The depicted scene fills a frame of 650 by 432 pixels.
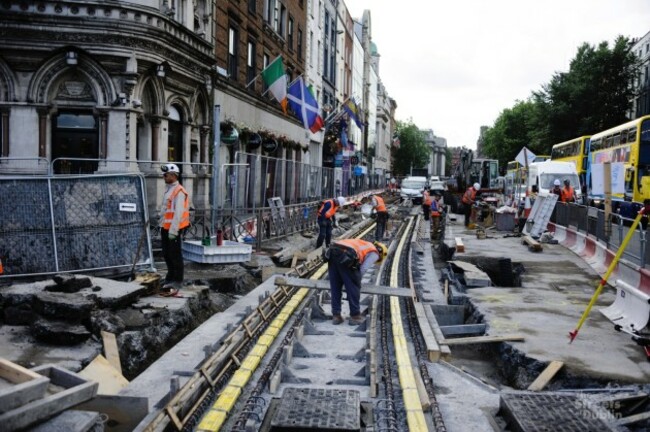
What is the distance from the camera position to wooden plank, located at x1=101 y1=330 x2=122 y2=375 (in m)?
6.53

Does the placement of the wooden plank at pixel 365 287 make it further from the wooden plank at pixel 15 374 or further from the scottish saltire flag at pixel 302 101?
the scottish saltire flag at pixel 302 101

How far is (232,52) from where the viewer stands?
80.6 ft

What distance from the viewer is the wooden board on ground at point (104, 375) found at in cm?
575

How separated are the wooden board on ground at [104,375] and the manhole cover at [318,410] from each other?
158 centimetres

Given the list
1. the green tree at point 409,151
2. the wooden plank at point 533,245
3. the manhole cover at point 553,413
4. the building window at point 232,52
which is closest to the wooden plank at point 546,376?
the manhole cover at point 553,413

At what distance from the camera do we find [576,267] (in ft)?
47.5

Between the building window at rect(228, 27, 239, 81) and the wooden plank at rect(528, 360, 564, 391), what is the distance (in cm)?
1948

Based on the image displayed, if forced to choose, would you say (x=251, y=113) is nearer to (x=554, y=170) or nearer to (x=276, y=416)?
(x=554, y=170)

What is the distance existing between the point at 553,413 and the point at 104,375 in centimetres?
409

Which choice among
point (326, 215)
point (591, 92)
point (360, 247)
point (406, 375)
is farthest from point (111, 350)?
point (591, 92)

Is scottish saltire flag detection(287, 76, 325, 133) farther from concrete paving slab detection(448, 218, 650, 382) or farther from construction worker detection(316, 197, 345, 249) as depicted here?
concrete paving slab detection(448, 218, 650, 382)

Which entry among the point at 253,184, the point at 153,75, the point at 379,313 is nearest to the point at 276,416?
the point at 379,313

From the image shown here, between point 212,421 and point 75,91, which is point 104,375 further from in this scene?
point 75,91

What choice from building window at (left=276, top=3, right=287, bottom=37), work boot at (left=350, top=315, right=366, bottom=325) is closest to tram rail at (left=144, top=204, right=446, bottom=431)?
work boot at (left=350, top=315, right=366, bottom=325)
